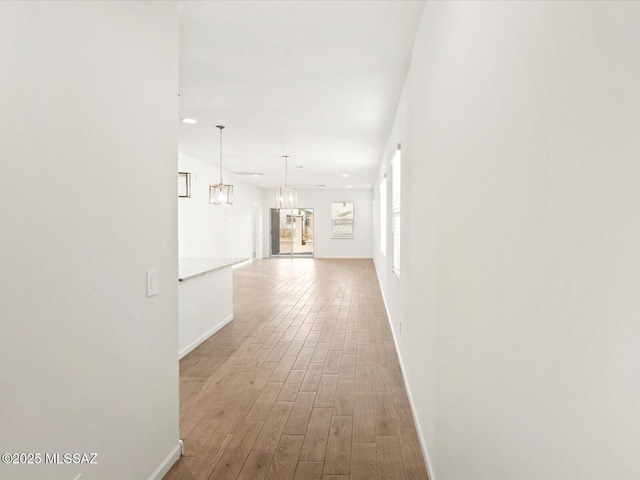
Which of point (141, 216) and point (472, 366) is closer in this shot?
point (472, 366)

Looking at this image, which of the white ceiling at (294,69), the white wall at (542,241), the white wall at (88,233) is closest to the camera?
the white wall at (542,241)

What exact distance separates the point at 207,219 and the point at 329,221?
6.64 meters

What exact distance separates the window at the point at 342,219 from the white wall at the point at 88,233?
1335 centimetres

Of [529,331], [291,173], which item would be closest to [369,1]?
[529,331]

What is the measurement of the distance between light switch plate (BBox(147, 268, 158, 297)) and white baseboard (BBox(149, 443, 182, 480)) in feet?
3.00

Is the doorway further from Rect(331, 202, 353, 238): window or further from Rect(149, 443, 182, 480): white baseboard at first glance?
Rect(149, 443, 182, 480): white baseboard

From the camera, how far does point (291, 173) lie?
10891 mm

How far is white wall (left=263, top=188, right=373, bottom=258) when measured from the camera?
15.5m

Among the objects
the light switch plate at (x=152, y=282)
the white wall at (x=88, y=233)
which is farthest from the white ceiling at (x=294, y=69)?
the light switch plate at (x=152, y=282)

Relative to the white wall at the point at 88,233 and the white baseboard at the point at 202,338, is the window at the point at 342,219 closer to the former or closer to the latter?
the white baseboard at the point at 202,338

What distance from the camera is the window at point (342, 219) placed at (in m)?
15.6

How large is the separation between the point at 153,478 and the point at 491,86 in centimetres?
231

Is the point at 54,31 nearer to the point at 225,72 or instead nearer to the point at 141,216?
the point at 141,216

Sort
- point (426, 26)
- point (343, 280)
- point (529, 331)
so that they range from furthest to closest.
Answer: point (343, 280) → point (426, 26) → point (529, 331)
